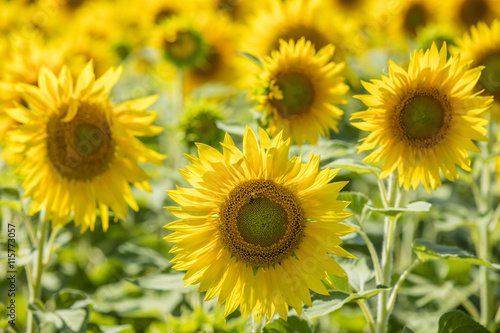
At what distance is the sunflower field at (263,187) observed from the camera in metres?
1.47

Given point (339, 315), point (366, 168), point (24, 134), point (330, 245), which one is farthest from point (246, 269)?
point (339, 315)

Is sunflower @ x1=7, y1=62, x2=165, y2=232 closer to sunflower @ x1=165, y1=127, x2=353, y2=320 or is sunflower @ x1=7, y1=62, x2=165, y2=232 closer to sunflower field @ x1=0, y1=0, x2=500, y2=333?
sunflower field @ x1=0, y1=0, x2=500, y2=333

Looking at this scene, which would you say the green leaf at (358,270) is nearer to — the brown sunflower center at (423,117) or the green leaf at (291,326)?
the green leaf at (291,326)

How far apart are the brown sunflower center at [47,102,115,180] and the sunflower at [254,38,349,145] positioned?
55 centimetres

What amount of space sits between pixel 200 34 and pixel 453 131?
5.51 ft

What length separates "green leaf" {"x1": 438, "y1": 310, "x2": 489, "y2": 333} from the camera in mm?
1668

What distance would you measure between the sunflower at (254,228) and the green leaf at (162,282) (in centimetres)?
31

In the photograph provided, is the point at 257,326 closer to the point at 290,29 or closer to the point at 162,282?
the point at 162,282

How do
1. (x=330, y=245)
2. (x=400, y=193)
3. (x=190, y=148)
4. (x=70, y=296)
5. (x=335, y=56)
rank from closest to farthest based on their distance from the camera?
(x=330, y=245), (x=400, y=193), (x=70, y=296), (x=190, y=148), (x=335, y=56)

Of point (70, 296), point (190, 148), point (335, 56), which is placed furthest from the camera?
point (335, 56)

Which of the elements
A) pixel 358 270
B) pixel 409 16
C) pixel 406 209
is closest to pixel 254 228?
pixel 406 209

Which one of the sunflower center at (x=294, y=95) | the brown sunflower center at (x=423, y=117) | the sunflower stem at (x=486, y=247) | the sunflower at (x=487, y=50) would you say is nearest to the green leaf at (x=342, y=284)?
the brown sunflower center at (x=423, y=117)

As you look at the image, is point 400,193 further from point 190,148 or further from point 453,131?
point 190,148

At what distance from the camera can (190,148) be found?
90.3 inches
